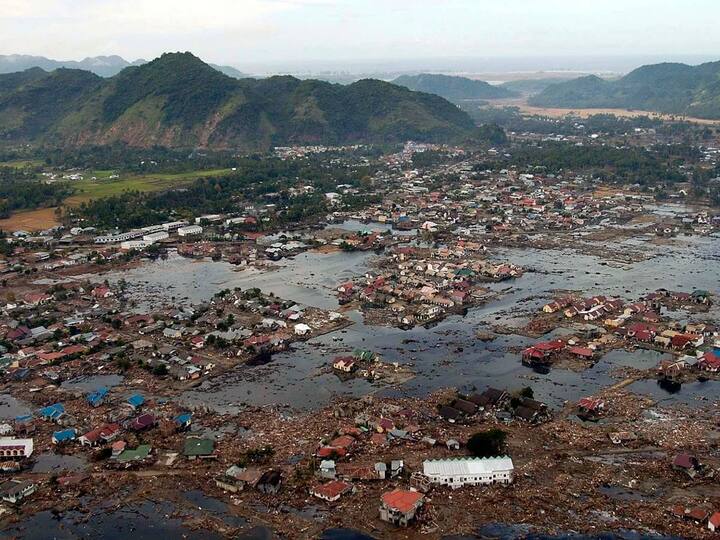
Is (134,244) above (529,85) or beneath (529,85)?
beneath

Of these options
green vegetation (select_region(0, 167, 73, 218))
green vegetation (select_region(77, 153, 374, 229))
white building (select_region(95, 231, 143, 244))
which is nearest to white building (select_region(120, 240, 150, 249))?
white building (select_region(95, 231, 143, 244))

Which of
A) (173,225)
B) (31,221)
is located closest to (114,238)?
(173,225)

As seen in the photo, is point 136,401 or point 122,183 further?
point 122,183

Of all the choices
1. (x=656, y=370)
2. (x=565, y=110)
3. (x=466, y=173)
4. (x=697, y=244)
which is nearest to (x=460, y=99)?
(x=565, y=110)

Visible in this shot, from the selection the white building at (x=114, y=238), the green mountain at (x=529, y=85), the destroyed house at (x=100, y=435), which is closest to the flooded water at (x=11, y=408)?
the destroyed house at (x=100, y=435)

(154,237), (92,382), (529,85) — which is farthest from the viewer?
(529,85)

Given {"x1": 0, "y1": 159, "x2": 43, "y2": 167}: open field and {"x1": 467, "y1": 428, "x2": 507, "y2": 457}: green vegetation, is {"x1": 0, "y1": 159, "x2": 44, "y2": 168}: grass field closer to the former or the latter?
{"x1": 0, "y1": 159, "x2": 43, "y2": 167}: open field

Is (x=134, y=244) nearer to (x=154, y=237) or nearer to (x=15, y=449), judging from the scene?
(x=154, y=237)

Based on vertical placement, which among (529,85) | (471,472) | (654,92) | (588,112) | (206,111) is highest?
(529,85)

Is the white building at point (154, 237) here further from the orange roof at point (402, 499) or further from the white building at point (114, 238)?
the orange roof at point (402, 499)
